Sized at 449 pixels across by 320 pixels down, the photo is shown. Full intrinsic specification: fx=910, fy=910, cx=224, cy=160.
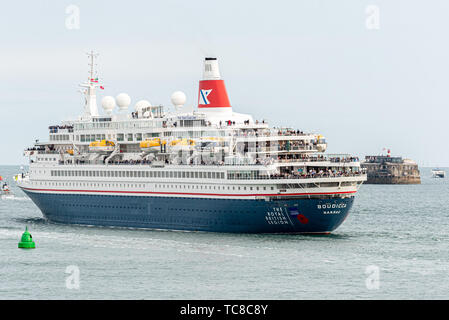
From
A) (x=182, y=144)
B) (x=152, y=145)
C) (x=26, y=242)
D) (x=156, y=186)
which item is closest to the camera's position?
(x=26, y=242)

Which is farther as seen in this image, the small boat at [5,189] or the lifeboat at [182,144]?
the small boat at [5,189]

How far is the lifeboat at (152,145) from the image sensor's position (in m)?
76.8

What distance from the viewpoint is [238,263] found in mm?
A: 57719

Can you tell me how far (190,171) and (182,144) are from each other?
10.8 feet

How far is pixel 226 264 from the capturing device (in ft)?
188

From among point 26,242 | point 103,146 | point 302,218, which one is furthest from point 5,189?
point 302,218

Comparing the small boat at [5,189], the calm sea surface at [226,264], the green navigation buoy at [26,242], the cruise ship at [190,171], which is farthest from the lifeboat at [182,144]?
the small boat at [5,189]

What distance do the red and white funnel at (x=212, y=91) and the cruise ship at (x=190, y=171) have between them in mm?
87

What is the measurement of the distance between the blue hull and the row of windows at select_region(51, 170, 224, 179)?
5.97ft

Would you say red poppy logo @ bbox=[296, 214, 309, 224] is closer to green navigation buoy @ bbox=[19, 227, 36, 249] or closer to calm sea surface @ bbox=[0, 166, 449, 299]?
calm sea surface @ bbox=[0, 166, 449, 299]

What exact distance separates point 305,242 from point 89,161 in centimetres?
2511

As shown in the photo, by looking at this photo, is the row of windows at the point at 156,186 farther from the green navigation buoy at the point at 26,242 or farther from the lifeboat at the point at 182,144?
the green navigation buoy at the point at 26,242

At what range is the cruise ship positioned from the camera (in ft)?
225

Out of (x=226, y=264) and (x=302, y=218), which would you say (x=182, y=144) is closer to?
(x=302, y=218)
